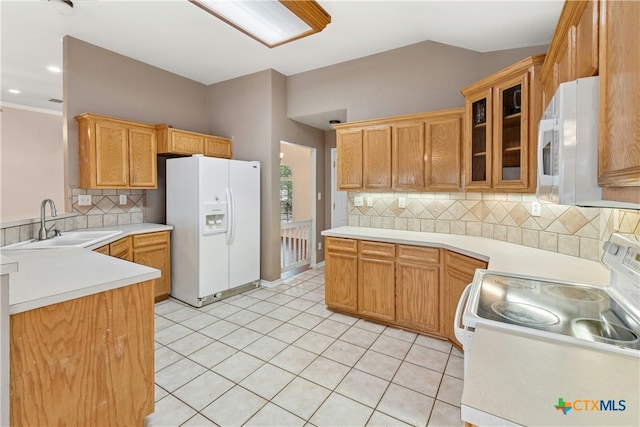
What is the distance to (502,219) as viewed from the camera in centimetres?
276

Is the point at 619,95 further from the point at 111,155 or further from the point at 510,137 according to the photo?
the point at 111,155

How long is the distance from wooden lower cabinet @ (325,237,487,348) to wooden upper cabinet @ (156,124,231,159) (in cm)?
219

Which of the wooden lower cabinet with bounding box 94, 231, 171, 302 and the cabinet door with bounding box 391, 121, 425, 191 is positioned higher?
the cabinet door with bounding box 391, 121, 425, 191

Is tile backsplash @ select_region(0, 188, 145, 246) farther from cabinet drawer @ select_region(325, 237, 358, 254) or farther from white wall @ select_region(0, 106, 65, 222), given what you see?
cabinet drawer @ select_region(325, 237, 358, 254)

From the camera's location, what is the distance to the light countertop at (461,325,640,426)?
2.09ft

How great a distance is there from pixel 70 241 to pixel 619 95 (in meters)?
3.60

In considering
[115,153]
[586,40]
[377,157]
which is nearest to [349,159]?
[377,157]

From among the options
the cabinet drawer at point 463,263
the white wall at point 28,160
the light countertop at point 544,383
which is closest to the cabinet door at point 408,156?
the cabinet drawer at point 463,263

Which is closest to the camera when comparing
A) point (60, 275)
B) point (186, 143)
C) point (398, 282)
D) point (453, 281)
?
point (60, 275)

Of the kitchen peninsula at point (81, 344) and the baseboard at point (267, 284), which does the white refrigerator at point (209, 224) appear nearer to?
the baseboard at point (267, 284)

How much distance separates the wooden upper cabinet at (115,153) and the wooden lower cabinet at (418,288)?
10.4ft

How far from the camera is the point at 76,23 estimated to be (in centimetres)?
297

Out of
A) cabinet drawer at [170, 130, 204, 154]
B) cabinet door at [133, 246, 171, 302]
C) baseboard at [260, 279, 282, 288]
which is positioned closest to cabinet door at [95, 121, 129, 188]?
cabinet drawer at [170, 130, 204, 154]

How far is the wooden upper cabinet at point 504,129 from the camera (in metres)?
2.18
